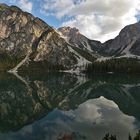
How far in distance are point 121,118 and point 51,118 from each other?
15.3 metres

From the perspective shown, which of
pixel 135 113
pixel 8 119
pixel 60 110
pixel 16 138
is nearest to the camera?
pixel 16 138

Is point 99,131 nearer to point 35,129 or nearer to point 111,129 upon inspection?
point 111,129

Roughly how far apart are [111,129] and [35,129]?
13529 mm

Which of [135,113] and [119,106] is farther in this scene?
[119,106]

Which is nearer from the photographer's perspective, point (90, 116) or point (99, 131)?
point (99, 131)

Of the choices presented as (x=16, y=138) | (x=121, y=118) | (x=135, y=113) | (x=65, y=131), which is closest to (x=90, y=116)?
(x=121, y=118)

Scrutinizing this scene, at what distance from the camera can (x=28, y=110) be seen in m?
74.4

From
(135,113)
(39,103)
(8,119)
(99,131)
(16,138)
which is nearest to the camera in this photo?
(16,138)

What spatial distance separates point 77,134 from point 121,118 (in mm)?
18227

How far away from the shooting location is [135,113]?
67.8 metres

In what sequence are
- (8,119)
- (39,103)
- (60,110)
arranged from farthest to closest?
(39,103) < (60,110) < (8,119)

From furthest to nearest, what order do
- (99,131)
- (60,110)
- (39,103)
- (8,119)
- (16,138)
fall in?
(39,103)
(60,110)
(8,119)
(99,131)
(16,138)

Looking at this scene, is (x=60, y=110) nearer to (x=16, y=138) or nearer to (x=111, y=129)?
(x=111, y=129)

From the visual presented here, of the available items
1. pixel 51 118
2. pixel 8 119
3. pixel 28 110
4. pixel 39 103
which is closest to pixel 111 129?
pixel 51 118
